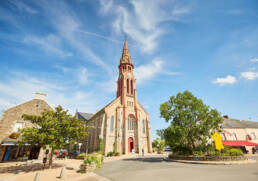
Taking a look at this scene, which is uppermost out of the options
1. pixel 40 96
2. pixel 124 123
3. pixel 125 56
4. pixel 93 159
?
pixel 125 56

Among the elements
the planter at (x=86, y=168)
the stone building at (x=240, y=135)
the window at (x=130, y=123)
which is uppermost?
the window at (x=130, y=123)

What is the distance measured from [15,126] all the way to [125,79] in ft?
84.9

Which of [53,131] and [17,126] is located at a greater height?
[17,126]

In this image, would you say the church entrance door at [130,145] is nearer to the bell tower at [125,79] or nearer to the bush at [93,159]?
the bell tower at [125,79]

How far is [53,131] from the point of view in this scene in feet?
38.2

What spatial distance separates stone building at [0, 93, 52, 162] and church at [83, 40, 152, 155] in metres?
11.0

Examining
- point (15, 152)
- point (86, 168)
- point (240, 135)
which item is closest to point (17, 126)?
point (15, 152)

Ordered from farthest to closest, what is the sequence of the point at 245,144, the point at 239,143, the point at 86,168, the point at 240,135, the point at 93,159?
the point at 240,135
the point at 239,143
the point at 245,144
the point at 93,159
the point at 86,168

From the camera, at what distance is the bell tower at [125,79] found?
117ft

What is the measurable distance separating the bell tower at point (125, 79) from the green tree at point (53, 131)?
20.7 metres

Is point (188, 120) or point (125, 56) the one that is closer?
point (188, 120)

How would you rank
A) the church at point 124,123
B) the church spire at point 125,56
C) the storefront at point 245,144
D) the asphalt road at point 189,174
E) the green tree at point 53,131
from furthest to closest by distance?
1. the church spire at point 125,56
2. the church at point 124,123
3. the storefront at point 245,144
4. the green tree at point 53,131
5. the asphalt road at point 189,174

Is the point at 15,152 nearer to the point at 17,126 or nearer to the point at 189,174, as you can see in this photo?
the point at 17,126

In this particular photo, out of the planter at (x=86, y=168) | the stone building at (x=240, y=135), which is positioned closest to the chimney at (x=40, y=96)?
the planter at (x=86, y=168)
